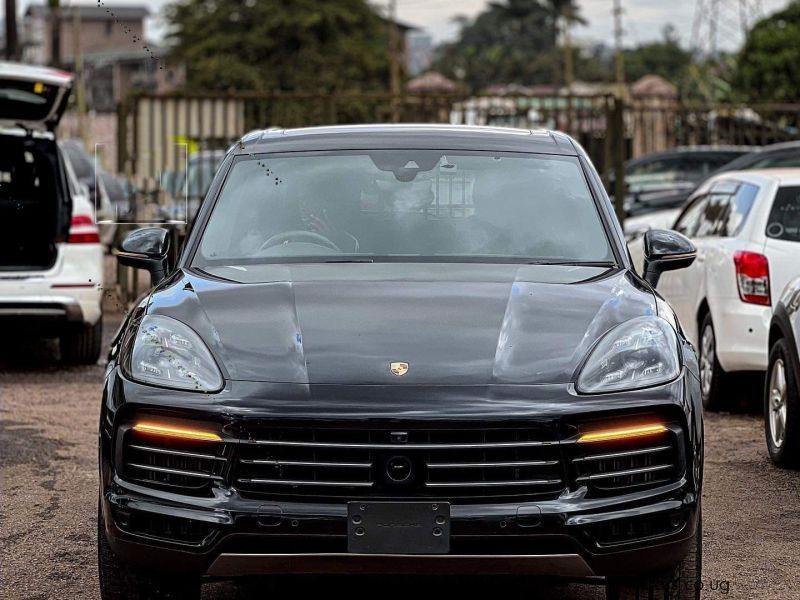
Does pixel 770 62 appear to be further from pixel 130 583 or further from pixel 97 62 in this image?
pixel 97 62

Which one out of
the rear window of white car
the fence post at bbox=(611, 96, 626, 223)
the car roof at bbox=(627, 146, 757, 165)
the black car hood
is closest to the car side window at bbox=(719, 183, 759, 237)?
the rear window of white car

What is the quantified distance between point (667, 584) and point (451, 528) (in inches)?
30.9

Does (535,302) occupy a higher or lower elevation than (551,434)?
higher

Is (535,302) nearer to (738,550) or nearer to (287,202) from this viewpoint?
(287,202)

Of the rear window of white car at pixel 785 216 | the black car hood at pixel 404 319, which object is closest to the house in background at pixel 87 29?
the rear window of white car at pixel 785 216

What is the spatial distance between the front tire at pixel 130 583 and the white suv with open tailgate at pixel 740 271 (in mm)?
4721

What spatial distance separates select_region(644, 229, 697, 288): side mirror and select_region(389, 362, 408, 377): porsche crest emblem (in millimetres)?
1624

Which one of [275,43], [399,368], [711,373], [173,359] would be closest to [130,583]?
[173,359]

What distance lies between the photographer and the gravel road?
5.52 metres

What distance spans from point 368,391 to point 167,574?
76 cm

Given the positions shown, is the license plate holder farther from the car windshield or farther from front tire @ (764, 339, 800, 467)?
front tire @ (764, 339, 800, 467)

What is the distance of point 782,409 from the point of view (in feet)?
25.8

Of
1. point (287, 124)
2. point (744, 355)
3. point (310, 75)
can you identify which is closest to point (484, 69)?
point (310, 75)

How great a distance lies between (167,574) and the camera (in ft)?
14.5
